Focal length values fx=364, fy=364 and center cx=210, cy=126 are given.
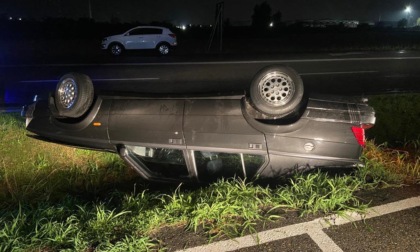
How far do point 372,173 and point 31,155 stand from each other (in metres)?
4.35

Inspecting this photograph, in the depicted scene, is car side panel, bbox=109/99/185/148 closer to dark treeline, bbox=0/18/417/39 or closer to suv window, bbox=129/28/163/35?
suv window, bbox=129/28/163/35

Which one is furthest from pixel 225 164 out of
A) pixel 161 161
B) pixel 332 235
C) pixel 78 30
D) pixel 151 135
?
pixel 78 30

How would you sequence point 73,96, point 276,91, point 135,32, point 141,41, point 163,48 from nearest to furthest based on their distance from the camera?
1. point 276,91
2. point 73,96
3. point 141,41
4. point 135,32
5. point 163,48

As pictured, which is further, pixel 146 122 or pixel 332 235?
pixel 146 122

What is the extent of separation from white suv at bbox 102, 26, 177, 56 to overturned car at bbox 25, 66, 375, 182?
52.4 ft

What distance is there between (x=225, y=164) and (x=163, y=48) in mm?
17025

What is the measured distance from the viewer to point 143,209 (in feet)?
9.88

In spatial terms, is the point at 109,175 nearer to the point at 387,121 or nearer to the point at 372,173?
the point at 372,173

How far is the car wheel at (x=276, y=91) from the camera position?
11.0 ft

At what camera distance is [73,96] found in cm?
377

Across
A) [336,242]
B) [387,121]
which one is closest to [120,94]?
[336,242]

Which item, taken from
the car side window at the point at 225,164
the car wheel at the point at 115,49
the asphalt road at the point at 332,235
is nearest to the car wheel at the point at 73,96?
the car side window at the point at 225,164

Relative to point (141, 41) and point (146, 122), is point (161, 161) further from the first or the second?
point (141, 41)

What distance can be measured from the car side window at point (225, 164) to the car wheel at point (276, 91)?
0.50 meters
